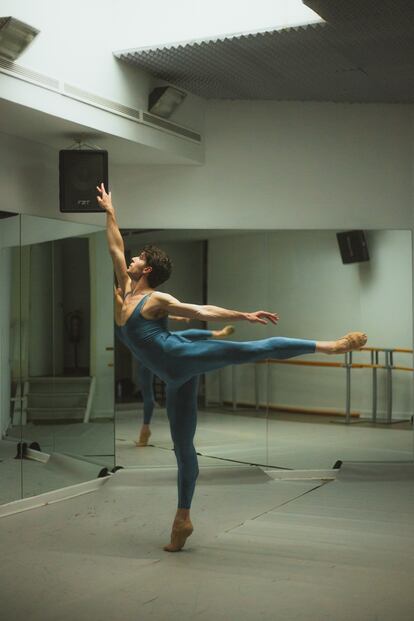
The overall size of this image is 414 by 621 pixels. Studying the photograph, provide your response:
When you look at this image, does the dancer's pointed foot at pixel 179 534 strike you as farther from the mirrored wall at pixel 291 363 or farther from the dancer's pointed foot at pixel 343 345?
the mirrored wall at pixel 291 363

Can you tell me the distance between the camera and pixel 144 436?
6508mm

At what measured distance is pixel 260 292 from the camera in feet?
21.4

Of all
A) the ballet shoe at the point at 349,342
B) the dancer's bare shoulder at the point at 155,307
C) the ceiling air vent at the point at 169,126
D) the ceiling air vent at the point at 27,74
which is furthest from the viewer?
the ceiling air vent at the point at 169,126

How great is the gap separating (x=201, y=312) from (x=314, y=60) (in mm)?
2556

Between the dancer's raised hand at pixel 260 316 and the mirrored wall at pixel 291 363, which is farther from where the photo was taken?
the mirrored wall at pixel 291 363

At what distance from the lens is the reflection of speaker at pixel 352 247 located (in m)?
6.54

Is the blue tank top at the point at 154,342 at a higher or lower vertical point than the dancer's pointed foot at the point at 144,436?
higher

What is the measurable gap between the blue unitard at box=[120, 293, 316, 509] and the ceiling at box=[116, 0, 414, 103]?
216 centimetres

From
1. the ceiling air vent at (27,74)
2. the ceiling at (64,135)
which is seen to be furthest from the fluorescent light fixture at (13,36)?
the ceiling at (64,135)

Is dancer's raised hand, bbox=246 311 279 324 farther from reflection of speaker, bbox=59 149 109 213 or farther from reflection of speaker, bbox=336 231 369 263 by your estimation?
reflection of speaker, bbox=336 231 369 263

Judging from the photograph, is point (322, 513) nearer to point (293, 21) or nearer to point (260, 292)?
point (260, 292)

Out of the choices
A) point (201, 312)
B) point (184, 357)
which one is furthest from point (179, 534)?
point (201, 312)

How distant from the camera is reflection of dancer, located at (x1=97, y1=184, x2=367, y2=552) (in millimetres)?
4012

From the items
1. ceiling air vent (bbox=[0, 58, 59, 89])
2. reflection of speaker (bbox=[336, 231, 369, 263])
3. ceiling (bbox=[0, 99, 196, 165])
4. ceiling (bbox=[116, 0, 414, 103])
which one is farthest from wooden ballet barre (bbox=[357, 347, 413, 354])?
ceiling air vent (bbox=[0, 58, 59, 89])
